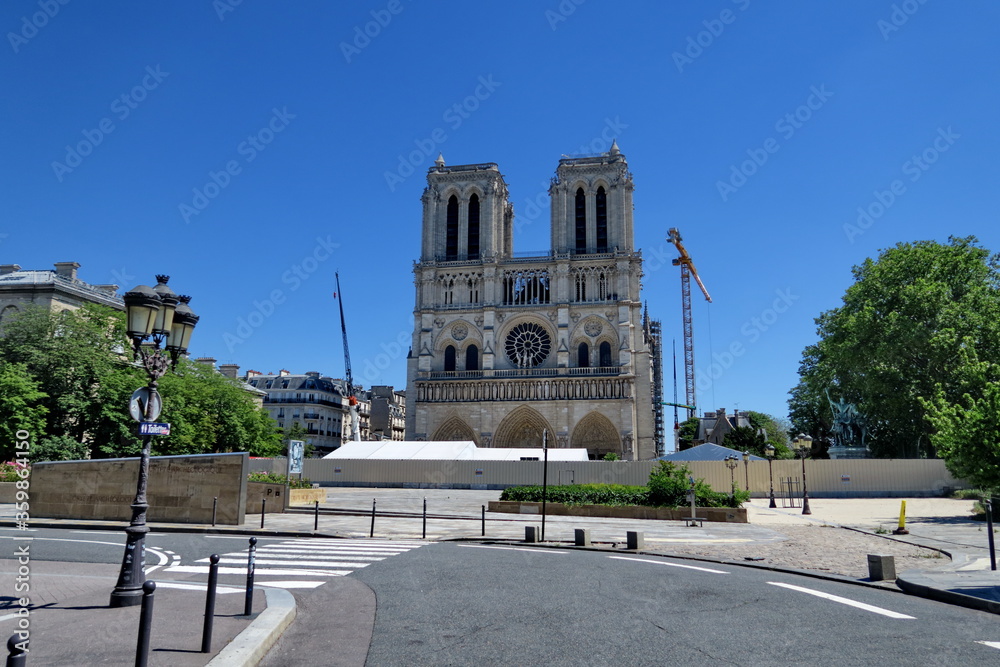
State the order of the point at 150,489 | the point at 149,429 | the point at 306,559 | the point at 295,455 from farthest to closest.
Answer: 1. the point at 295,455
2. the point at 150,489
3. the point at 306,559
4. the point at 149,429

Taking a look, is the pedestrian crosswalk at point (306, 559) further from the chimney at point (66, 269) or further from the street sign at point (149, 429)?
the chimney at point (66, 269)

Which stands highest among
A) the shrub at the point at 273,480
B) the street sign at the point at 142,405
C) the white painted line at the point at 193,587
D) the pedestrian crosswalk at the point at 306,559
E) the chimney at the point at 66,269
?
the chimney at the point at 66,269

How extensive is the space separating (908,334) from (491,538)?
3098 centimetres

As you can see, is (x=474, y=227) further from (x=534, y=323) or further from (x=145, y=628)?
(x=145, y=628)

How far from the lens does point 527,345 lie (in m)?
67.1

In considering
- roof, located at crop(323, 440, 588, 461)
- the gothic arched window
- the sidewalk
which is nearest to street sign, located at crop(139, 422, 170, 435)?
A: the sidewalk

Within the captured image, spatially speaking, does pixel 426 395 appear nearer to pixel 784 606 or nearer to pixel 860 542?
pixel 860 542

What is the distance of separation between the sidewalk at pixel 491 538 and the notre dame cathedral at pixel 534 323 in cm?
3175

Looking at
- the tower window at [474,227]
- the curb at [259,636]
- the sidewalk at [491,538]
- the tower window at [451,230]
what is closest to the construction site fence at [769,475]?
the sidewalk at [491,538]

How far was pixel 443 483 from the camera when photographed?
138 feet

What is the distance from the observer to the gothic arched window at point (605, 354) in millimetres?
64812

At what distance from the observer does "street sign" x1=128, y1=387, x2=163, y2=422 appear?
8.49 metres

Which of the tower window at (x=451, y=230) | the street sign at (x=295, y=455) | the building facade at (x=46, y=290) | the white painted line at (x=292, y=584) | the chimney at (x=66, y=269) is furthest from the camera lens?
the tower window at (x=451, y=230)

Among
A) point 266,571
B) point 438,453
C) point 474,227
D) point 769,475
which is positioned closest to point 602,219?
point 474,227
